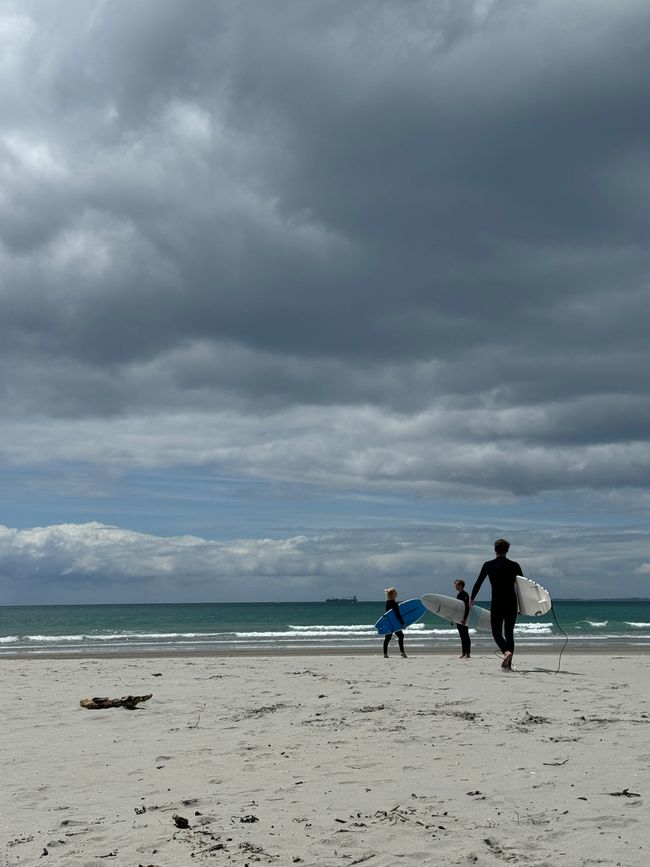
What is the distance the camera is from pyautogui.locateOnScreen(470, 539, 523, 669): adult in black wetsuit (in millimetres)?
11820

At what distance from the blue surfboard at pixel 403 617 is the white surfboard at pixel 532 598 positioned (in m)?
5.40

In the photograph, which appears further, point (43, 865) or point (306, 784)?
point (306, 784)

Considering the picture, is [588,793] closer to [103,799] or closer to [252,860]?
[252,860]

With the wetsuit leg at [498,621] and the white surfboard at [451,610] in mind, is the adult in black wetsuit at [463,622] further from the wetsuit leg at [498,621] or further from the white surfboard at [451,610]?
the wetsuit leg at [498,621]

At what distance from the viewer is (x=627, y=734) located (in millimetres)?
6801

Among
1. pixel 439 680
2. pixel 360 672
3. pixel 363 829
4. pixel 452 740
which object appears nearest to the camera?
pixel 363 829

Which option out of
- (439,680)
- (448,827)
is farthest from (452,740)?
(439,680)

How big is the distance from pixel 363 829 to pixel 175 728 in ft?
12.7

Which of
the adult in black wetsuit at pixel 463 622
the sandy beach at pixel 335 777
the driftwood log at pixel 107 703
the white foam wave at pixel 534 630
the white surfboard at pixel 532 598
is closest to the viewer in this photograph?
the sandy beach at pixel 335 777

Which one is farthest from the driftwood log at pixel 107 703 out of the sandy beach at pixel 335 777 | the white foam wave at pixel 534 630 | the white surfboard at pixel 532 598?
the white foam wave at pixel 534 630

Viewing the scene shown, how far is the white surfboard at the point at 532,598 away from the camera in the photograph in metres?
13.1

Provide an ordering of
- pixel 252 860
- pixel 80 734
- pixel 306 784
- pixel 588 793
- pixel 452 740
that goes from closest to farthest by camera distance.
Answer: pixel 252 860, pixel 588 793, pixel 306 784, pixel 452 740, pixel 80 734

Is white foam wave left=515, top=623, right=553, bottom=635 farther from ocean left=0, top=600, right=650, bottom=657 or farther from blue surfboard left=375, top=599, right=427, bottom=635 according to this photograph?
blue surfboard left=375, top=599, right=427, bottom=635

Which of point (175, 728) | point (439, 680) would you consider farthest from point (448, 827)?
point (439, 680)
